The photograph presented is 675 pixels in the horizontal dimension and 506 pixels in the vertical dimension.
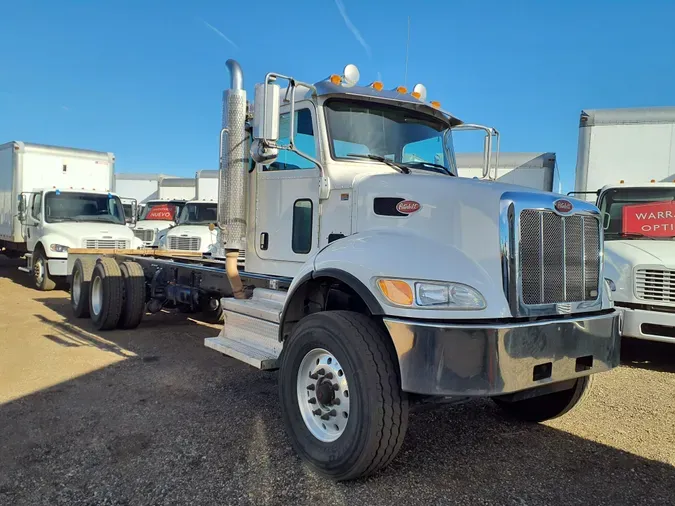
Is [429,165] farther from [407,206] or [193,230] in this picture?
[193,230]

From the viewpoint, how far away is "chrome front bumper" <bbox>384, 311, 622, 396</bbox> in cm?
296

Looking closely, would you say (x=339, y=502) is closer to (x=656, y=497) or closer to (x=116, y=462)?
(x=116, y=462)

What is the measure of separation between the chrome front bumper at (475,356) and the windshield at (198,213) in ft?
36.2

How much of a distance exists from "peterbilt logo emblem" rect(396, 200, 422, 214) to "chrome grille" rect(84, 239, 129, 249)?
→ 31.7 ft

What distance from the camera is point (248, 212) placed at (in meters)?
5.01

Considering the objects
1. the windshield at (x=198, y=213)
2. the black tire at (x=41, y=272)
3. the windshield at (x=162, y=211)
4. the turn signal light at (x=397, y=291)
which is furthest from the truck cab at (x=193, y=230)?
the turn signal light at (x=397, y=291)

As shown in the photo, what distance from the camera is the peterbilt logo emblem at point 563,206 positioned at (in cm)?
339

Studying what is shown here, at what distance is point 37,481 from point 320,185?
8.79 feet

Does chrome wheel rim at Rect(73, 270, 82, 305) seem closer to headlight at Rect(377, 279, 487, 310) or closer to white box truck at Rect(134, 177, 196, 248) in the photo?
white box truck at Rect(134, 177, 196, 248)

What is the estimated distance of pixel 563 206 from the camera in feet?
11.2

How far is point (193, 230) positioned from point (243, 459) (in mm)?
9606

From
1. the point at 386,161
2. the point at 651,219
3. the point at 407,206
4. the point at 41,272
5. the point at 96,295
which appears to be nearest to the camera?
the point at 407,206

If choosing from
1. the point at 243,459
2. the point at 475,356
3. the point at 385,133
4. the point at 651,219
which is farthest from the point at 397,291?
the point at 651,219

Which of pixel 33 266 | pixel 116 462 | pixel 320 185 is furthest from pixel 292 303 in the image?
pixel 33 266
